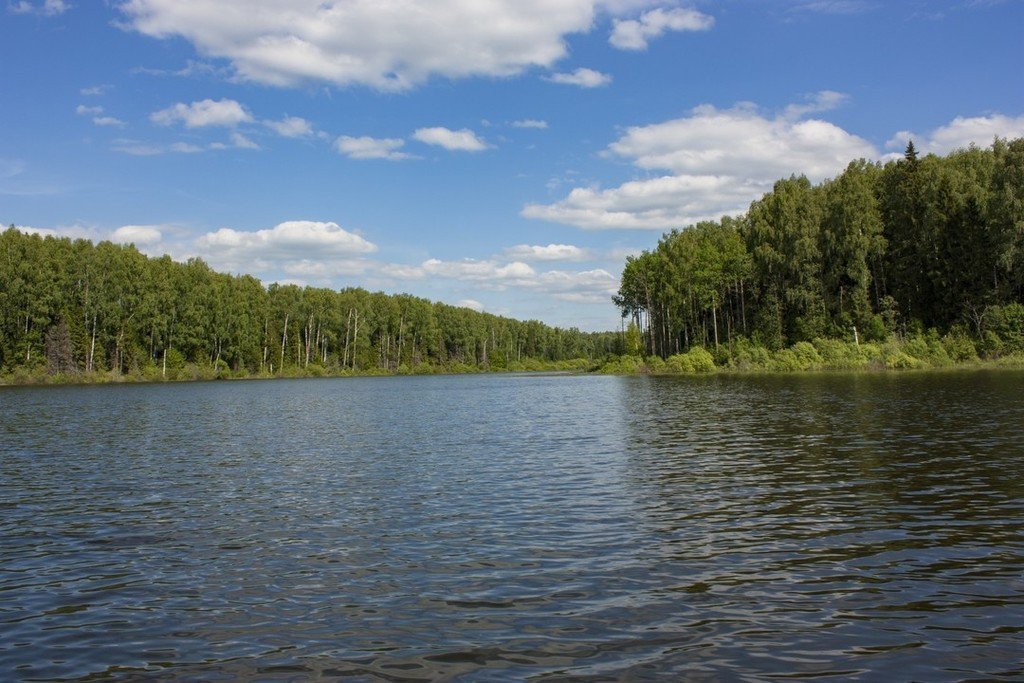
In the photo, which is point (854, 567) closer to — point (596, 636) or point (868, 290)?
point (596, 636)

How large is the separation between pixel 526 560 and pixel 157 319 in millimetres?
122840

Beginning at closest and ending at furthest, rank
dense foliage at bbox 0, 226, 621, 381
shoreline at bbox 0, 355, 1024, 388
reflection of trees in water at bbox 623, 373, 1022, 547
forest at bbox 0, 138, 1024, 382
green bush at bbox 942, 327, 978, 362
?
reflection of trees in water at bbox 623, 373, 1022, 547 < shoreline at bbox 0, 355, 1024, 388 < green bush at bbox 942, 327, 978, 362 < forest at bbox 0, 138, 1024, 382 < dense foliage at bbox 0, 226, 621, 381

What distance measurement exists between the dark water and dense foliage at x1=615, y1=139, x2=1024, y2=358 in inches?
2708

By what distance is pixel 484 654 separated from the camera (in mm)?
9391

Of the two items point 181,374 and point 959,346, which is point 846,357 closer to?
point 959,346

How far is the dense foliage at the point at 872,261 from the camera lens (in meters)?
86.1

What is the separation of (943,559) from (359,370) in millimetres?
161643

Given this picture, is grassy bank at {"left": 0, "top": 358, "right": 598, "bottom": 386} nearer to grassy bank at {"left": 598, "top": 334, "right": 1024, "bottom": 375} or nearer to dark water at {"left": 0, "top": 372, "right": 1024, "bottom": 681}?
grassy bank at {"left": 598, "top": 334, "right": 1024, "bottom": 375}

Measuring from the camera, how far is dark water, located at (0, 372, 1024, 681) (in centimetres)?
937

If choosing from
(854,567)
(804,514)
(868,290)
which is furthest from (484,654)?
(868,290)

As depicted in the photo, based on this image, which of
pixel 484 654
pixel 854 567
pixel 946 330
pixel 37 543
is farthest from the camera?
pixel 946 330

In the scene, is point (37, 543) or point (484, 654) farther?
point (37, 543)

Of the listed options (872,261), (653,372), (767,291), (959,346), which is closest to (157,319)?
(653,372)

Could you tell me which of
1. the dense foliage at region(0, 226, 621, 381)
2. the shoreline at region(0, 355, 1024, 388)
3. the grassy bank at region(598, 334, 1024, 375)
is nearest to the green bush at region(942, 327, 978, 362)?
the grassy bank at region(598, 334, 1024, 375)
